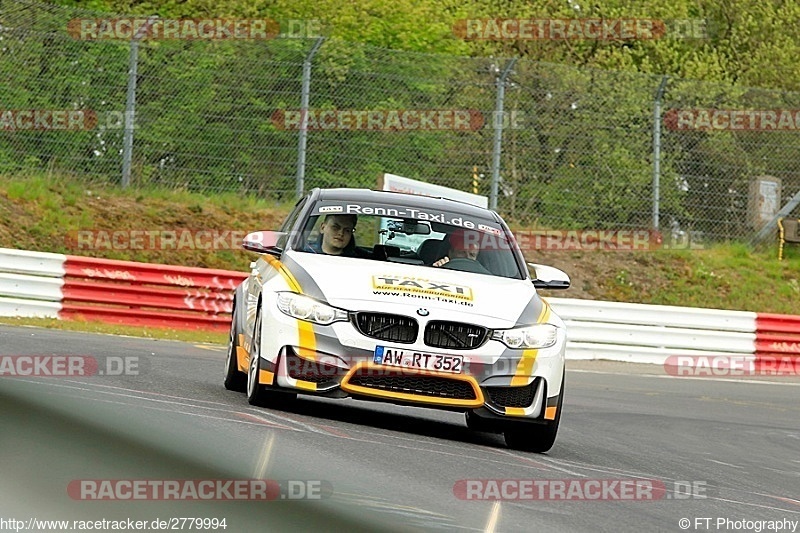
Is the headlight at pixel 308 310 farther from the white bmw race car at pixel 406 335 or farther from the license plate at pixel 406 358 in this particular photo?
the license plate at pixel 406 358

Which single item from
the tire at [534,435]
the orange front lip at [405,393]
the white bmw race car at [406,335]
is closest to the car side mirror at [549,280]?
the white bmw race car at [406,335]

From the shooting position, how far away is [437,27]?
38000mm

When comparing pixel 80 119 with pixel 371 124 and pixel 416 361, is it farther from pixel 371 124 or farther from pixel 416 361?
pixel 416 361

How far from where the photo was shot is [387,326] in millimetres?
8859

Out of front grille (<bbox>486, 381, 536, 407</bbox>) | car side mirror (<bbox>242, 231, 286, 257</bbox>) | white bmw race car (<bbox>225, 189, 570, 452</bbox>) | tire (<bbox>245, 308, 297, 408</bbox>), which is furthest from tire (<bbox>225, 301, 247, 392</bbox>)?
front grille (<bbox>486, 381, 536, 407</bbox>)

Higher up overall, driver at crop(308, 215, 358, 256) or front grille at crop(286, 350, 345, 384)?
driver at crop(308, 215, 358, 256)

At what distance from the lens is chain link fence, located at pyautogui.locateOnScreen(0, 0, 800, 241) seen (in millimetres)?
22797

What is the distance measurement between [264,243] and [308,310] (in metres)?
1.20

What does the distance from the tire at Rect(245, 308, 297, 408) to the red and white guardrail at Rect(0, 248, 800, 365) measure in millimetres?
10332

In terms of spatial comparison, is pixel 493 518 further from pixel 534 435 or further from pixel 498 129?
pixel 498 129

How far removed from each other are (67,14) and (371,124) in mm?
5065

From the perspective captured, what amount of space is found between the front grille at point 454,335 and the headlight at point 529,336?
101 mm

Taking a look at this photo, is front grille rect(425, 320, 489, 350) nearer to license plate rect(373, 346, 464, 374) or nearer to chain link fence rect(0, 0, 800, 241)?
license plate rect(373, 346, 464, 374)

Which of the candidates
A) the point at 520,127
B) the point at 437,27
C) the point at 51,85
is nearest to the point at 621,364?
the point at 520,127
